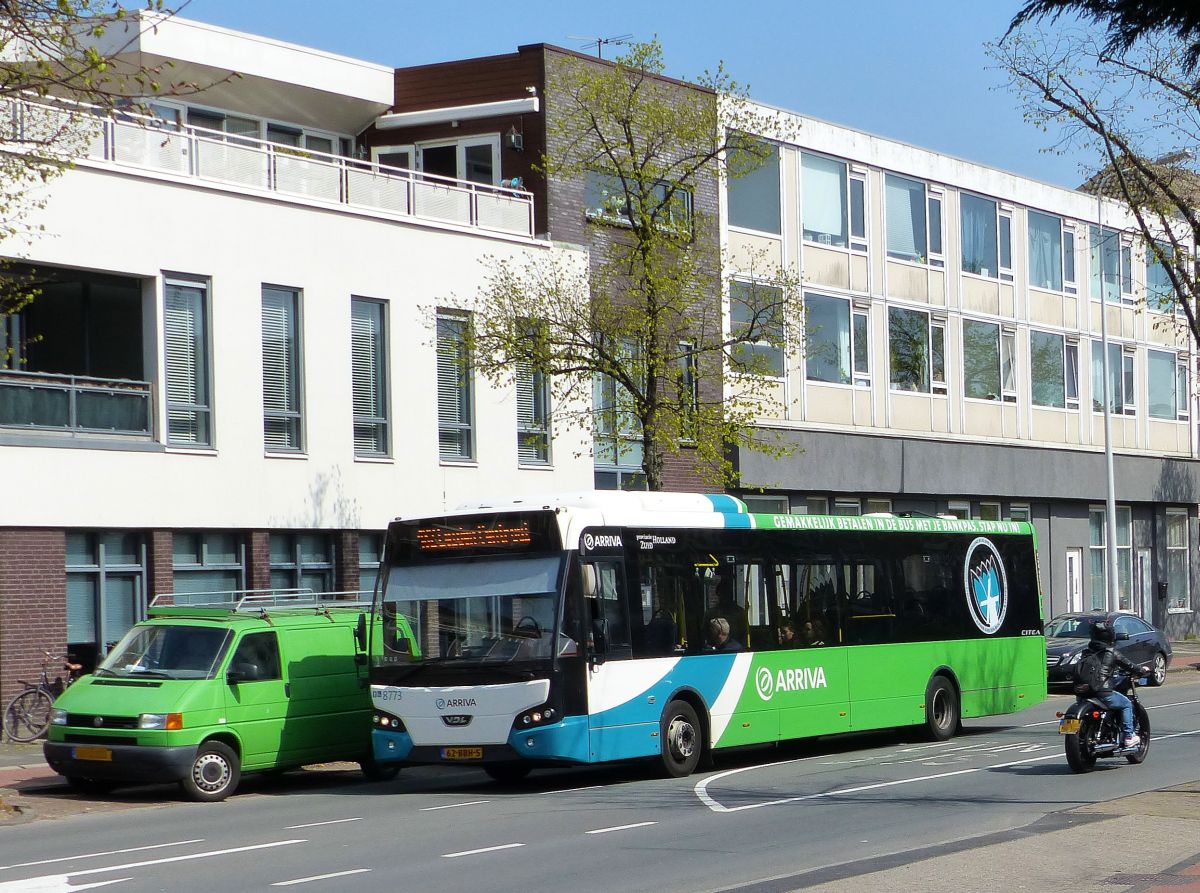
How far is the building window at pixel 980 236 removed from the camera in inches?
1784

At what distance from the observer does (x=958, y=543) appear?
2392 centimetres

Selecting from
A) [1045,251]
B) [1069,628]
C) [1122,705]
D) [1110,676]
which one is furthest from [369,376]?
[1045,251]

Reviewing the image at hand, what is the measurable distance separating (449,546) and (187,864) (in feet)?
19.9

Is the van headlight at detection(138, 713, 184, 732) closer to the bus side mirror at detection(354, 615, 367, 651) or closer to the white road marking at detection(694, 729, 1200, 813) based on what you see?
the bus side mirror at detection(354, 615, 367, 651)

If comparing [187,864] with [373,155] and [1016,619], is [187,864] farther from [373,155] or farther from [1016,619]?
[373,155]

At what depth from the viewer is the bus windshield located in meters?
17.8

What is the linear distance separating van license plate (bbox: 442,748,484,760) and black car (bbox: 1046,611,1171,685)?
1645 centimetres

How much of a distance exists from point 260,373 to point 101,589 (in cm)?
431

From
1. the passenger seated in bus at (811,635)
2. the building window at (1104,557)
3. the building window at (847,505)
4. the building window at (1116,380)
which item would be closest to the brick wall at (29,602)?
the passenger seated in bus at (811,635)

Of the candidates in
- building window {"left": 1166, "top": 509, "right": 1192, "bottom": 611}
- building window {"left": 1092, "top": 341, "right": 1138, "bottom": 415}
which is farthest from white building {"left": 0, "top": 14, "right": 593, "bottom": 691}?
building window {"left": 1166, "top": 509, "right": 1192, "bottom": 611}

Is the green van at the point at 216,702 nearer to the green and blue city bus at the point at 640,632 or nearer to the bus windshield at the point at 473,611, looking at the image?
the bus windshield at the point at 473,611

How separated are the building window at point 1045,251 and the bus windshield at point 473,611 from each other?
108ft

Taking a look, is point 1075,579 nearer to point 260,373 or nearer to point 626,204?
point 626,204

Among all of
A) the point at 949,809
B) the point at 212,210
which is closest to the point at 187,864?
the point at 949,809
